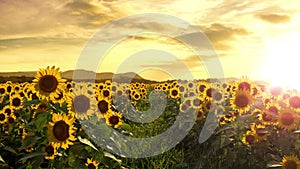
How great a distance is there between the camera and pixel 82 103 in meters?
5.81

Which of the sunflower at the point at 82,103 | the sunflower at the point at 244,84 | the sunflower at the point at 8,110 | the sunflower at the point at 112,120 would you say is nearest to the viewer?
the sunflower at the point at 82,103

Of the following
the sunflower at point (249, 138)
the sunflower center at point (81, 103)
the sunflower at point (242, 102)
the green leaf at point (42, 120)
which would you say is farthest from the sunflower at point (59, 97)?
the sunflower at point (242, 102)

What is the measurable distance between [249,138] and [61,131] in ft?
8.59

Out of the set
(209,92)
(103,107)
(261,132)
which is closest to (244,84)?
(209,92)

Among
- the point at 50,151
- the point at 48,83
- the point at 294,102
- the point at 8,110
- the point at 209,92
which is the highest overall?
the point at 209,92

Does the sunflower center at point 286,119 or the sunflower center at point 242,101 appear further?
the sunflower center at point 242,101

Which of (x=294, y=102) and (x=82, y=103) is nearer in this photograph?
(x=82, y=103)

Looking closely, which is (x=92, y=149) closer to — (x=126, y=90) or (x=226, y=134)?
(x=226, y=134)

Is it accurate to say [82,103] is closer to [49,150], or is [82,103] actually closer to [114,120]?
[114,120]

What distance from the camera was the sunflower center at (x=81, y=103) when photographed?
562 centimetres

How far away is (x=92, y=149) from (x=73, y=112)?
3.21 feet

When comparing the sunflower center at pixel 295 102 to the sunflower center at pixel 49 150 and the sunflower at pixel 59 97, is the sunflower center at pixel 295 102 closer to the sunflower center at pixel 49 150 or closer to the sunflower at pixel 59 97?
the sunflower at pixel 59 97

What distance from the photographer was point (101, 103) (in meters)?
6.36

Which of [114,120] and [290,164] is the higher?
[114,120]
